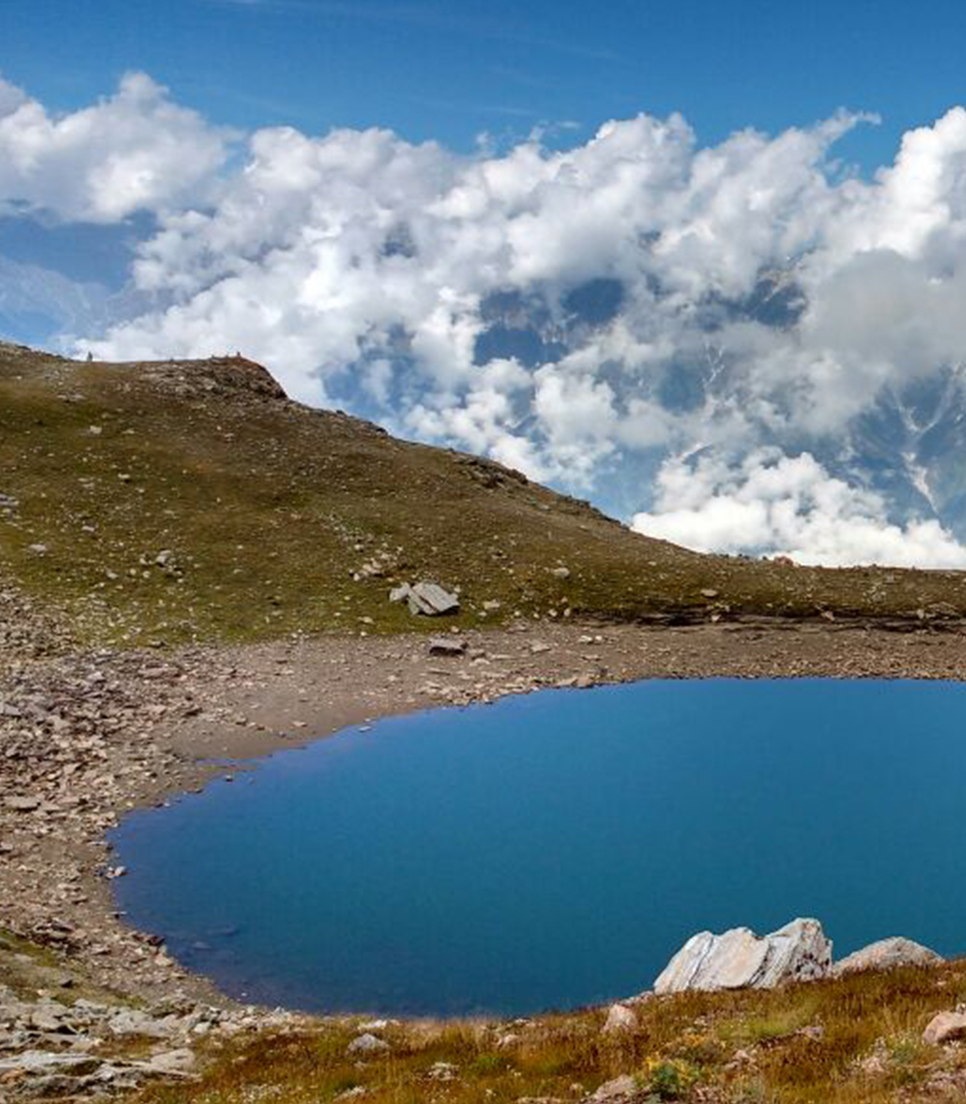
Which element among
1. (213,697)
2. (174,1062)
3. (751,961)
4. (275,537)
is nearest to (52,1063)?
(174,1062)

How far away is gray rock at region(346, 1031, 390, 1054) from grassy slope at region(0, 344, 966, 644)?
3765 centimetres

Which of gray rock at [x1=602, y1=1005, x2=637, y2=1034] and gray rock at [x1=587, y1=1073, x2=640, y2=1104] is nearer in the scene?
gray rock at [x1=587, y1=1073, x2=640, y2=1104]

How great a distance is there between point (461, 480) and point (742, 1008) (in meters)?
68.8

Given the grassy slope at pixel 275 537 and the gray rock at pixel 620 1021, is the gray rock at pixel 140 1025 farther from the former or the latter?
the grassy slope at pixel 275 537

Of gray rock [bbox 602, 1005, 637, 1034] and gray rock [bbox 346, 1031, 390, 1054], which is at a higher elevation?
gray rock [bbox 602, 1005, 637, 1034]

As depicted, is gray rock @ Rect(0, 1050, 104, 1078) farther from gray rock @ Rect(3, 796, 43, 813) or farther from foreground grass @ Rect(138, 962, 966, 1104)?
gray rock @ Rect(3, 796, 43, 813)

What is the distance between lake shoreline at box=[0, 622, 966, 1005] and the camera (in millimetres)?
28109

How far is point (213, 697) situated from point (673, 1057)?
36.0m

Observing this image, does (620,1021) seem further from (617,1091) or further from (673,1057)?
(617,1091)

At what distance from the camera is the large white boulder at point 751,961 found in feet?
65.0

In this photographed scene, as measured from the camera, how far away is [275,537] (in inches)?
2650

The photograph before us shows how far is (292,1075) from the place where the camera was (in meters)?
15.9

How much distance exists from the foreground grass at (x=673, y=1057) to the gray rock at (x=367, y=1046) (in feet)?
0.71

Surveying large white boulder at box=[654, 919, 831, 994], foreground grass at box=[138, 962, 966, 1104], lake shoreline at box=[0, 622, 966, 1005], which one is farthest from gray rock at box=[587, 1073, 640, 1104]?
lake shoreline at box=[0, 622, 966, 1005]
